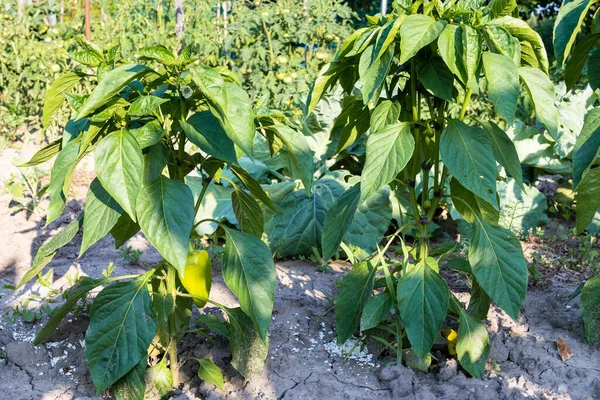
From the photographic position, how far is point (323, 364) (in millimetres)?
2490

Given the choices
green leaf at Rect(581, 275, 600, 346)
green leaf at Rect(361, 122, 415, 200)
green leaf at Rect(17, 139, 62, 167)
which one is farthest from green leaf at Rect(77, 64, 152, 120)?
green leaf at Rect(581, 275, 600, 346)

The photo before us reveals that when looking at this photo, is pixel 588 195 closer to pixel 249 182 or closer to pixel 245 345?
pixel 249 182

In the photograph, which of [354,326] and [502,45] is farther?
[354,326]

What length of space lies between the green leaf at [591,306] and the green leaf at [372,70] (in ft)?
3.73

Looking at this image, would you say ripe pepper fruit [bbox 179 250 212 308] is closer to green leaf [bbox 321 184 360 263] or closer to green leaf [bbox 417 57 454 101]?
green leaf [bbox 321 184 360 263]

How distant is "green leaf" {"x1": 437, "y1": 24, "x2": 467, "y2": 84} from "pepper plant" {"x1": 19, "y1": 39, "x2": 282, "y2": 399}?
1.98ft

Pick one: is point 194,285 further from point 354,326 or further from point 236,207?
point 354,326

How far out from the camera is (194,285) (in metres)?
2.22

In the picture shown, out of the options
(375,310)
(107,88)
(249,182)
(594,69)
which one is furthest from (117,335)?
(594,69)

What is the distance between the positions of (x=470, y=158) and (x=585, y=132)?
0.34m

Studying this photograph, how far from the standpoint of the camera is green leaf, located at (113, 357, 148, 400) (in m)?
2.12

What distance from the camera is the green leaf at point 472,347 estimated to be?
2.32 m

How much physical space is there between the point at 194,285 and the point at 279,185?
142 cm

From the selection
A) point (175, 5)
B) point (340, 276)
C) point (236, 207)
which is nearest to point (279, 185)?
point (340, 276)
